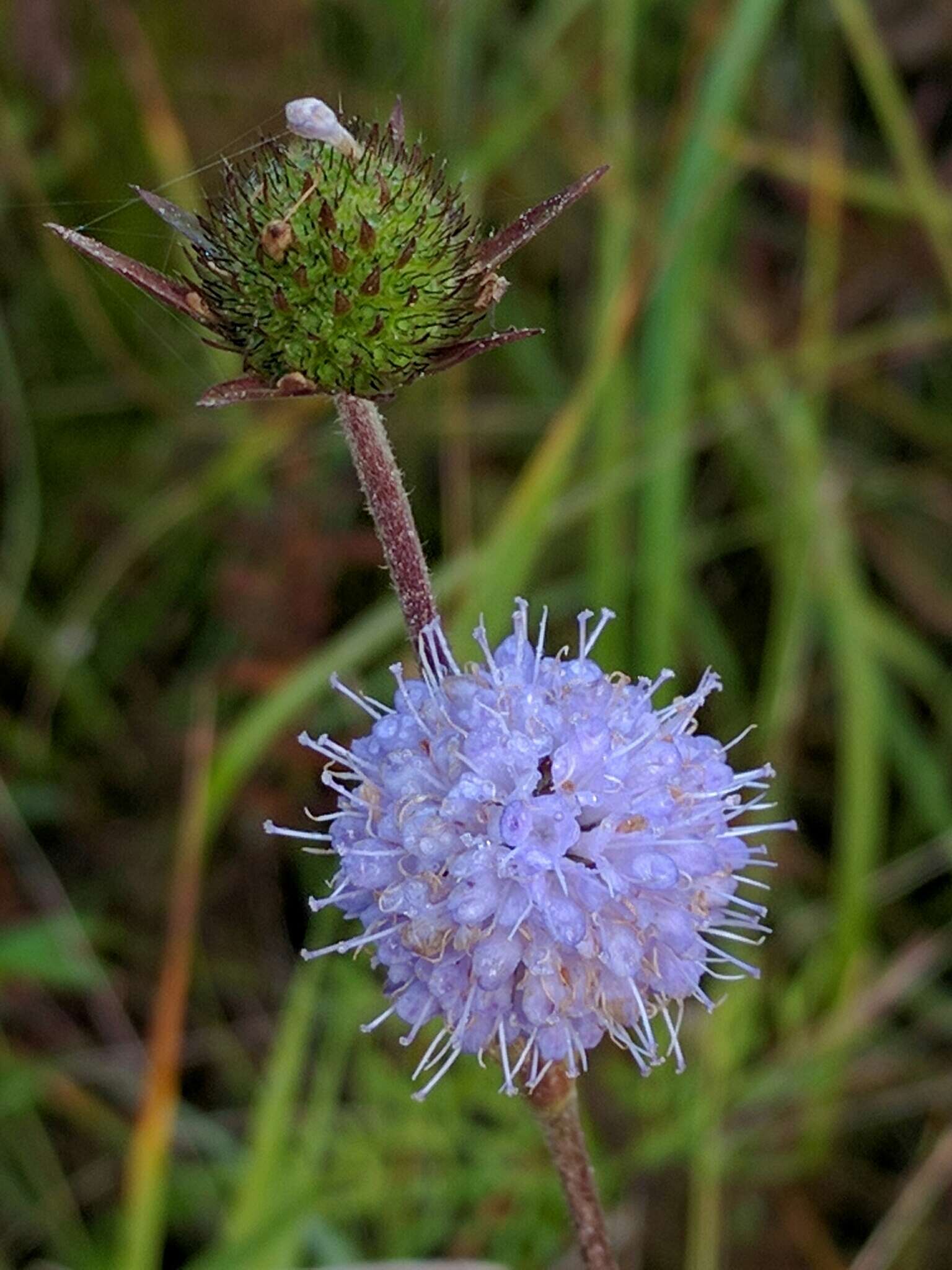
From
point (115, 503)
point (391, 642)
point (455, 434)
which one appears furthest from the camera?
point (115, 503)

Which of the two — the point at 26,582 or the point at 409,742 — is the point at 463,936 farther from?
the point at 26,582

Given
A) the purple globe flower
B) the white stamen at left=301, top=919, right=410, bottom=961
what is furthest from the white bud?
the white stamen at left=301, top=919, right=410, bottom=961

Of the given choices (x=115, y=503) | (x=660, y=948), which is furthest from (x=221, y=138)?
(x=660, y=948)

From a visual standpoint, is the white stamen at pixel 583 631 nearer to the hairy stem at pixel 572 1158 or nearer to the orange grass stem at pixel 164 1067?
the hairy stem at pixel 572 1158

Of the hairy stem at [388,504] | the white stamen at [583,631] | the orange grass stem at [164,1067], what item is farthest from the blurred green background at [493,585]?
the hairy stem at [388,504]

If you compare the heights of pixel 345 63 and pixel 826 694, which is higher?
pixel 345 63
